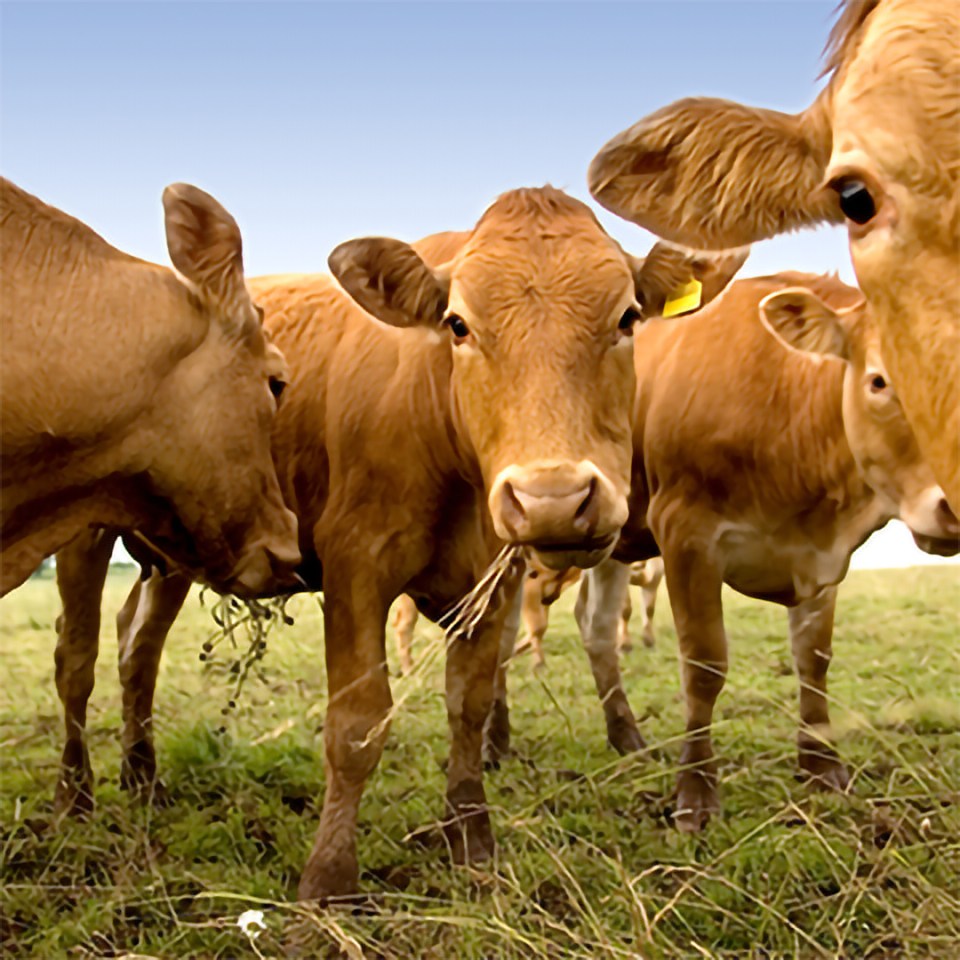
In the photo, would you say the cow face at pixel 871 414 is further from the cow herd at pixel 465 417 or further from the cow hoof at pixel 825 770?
the cow hoof at pixel 825 770

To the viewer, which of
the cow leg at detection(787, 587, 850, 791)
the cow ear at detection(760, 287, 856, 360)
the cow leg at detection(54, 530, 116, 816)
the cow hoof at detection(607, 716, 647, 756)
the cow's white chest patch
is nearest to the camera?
the cow ear at detection(760, 287, 856, 360)

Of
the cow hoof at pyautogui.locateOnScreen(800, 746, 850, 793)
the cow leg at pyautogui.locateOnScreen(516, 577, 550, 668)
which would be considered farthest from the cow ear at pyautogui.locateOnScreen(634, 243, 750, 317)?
the cow leg at pyautogui.locateOnScreen(516, 577, 550, 668)

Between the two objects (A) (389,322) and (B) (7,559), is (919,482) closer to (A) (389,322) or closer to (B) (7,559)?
(A) (389,322)

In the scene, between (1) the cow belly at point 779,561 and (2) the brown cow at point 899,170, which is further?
(1) the cow belly at point 779,561

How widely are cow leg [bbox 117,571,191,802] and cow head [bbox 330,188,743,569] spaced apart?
7.82 feet

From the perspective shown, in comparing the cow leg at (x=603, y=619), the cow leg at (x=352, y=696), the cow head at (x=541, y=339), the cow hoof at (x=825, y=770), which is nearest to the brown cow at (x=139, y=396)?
the cow leg at (x=352, y=696)

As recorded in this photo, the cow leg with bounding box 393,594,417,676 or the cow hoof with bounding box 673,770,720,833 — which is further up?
the cow hoof with bounding box 673,770,720,833

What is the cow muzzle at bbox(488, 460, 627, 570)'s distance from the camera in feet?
10.8

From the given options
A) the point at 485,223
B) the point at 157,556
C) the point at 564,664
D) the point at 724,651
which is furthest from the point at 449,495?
the point at 564,664

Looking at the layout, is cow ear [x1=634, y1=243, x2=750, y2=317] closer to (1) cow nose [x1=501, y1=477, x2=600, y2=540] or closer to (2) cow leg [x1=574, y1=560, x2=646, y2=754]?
(1) cow nose [x1=501, y1=477, x2=600, y2=540]

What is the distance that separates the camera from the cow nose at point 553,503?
3.29 metres

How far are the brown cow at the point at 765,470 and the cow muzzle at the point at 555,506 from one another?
1655 mm

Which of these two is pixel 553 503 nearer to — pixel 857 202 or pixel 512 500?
pixel 512 500

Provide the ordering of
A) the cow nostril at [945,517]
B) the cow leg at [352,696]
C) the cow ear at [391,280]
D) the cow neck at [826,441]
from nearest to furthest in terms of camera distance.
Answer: the cow ear at [391,280], the cow leg at [352,696], the cow nostril at [945,517], the cow neck at [826,441]
